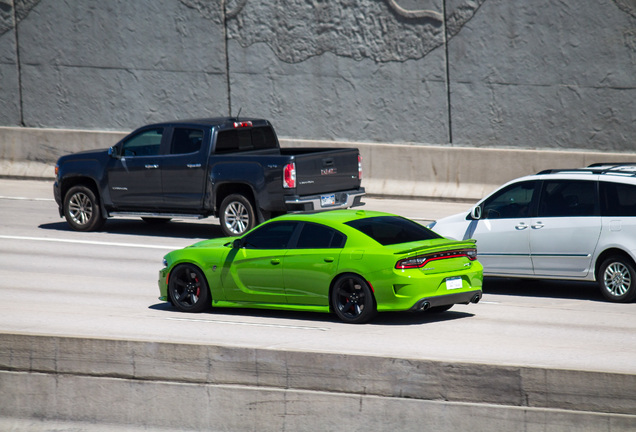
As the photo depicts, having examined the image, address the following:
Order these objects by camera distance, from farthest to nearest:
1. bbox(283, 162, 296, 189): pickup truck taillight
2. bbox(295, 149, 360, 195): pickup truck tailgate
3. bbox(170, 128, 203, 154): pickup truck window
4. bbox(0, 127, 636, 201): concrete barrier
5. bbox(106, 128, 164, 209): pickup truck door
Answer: bbox(0, 127, 636, 201): concrete barrier, bbox(106, 128, 164, 209): pickup truck door, bbox(170, 128, 203, 154): pickup truck window, bbox(295, 149, 360, 195): pickup truck tailgate, bbox(283, 162, 296, 189): pickup truck taillight

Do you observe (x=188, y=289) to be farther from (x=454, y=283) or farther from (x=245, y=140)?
(x=245, y=140)

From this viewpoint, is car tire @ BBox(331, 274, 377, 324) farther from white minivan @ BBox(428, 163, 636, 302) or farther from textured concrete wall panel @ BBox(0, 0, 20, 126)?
textured concrete wall panel @ BBox(0, 0, 20, 126)

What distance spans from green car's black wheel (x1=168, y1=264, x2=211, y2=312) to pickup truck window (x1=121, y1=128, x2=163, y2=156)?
6.48m

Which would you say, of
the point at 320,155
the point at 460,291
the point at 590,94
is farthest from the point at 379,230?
the point at 590,94

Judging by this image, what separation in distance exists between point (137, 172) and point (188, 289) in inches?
263

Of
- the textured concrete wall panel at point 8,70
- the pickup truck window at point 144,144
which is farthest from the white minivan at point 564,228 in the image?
the textured concrete wall panel at point 8,70

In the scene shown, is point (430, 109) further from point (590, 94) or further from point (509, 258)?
point (509, 258)

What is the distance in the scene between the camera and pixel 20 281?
15.8 meters

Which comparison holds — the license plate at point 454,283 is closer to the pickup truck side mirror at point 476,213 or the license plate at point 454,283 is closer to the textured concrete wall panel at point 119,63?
the pickup truck side mirror at point 476,213

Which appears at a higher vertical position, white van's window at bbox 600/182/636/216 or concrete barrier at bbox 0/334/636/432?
white van's window at bbox 600/182/636/216

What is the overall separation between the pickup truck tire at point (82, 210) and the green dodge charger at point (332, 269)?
7161 mm

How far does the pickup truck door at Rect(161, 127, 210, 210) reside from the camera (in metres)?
19.1

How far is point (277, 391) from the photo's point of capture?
1026cm

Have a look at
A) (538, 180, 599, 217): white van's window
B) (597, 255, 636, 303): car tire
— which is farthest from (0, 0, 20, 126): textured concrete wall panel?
(597, 255, 636, 303): car tire
